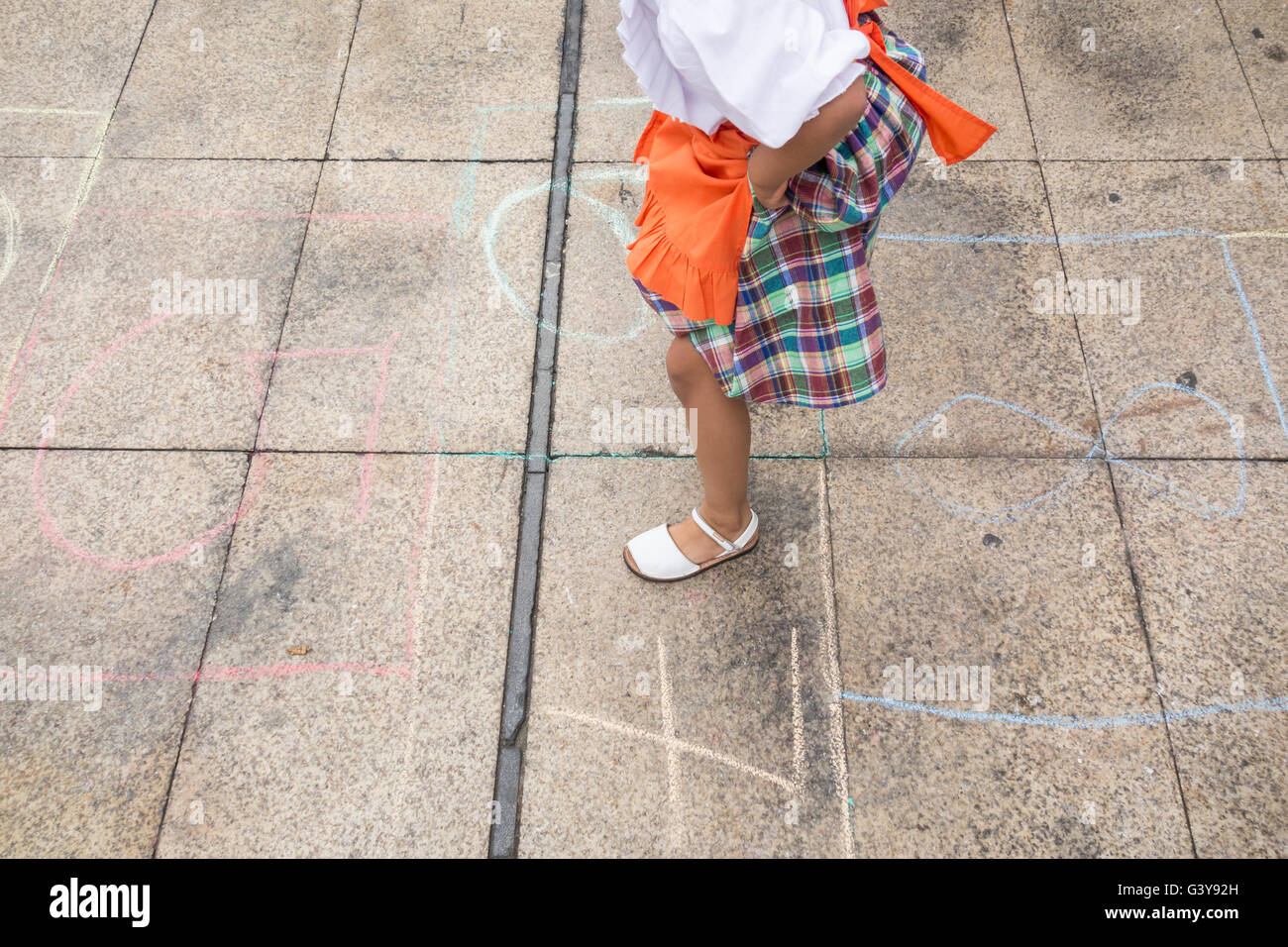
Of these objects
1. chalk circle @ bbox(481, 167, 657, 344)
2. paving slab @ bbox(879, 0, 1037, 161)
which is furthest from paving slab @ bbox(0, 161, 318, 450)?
paving slab @ bbox(879, 0, 1037, 161)

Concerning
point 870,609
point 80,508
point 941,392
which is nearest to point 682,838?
point 870,609

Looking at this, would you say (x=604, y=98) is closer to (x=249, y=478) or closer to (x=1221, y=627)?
(x=249, y=478)

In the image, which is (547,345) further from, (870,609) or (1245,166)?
(1245,166)

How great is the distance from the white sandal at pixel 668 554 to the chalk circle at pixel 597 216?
0.85 metres

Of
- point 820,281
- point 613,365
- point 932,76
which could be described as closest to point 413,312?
point 613,365

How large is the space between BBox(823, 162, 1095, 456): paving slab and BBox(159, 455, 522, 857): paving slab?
1.32m

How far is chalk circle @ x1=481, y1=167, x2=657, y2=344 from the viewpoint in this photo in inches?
125

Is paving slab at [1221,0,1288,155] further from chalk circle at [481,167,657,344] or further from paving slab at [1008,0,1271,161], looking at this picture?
chalk circle at [481,167,657,344]

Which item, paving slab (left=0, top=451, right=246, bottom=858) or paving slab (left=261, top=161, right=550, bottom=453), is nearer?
paving slab (left=0, top=451, right=246, bottom=858)

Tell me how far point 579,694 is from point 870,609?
35.5 inches

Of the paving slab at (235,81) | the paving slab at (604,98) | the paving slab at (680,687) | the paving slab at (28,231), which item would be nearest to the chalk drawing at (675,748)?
the paving slab at (680,687)

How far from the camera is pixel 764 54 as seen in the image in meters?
1.51

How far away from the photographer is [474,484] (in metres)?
2.87

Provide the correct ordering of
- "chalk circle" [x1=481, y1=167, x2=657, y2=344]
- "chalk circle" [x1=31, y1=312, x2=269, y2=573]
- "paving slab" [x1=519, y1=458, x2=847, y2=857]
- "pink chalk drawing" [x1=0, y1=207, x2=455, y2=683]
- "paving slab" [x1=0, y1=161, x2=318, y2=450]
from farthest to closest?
1. "chalk circle" [x1=481, y1=167, x2=657, y2=344]
2. "paving slab" [x1=0, y1=161, x2=318, y2=450]
3. "chalk circle" [x1=31, y1=312, x2=269, y2=573]
4. "pink chalk drawing" [x1=0, y1=207, x2=455, y2=683]
5. "paving slab" [x1=519, y1=458, x2=847, y2=857]
